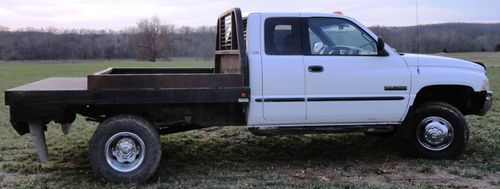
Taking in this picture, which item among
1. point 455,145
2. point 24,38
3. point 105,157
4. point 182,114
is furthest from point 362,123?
point 24,38

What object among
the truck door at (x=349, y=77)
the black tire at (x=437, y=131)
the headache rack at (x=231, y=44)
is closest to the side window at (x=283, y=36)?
the truck door at (x=349, y=77)

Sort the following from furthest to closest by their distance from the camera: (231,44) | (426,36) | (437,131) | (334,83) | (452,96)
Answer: (426,36) < (452,96) < (437,131) < (231,44) < (334,83)

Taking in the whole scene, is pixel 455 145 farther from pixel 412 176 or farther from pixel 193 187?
pixel 193 187

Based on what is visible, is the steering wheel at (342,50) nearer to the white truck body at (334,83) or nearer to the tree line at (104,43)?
the white truck body at (334,83)

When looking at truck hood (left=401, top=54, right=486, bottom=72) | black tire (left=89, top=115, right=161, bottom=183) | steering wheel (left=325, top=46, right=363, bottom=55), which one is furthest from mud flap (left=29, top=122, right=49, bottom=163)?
truck hood (left=401, top=54, right=486, bottom=72)

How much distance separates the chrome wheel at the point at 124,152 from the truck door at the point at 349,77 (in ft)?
6.34

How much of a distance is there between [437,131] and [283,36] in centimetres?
225

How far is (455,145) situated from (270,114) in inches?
94.8

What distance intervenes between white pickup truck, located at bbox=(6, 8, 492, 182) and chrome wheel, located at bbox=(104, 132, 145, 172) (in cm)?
1

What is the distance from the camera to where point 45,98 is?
5836mm

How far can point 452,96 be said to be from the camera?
7.42 metres

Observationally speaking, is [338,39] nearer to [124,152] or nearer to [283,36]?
[283,36]

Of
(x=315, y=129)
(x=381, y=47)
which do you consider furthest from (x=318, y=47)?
(x=315, y=129)

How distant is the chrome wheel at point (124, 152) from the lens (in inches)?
238
